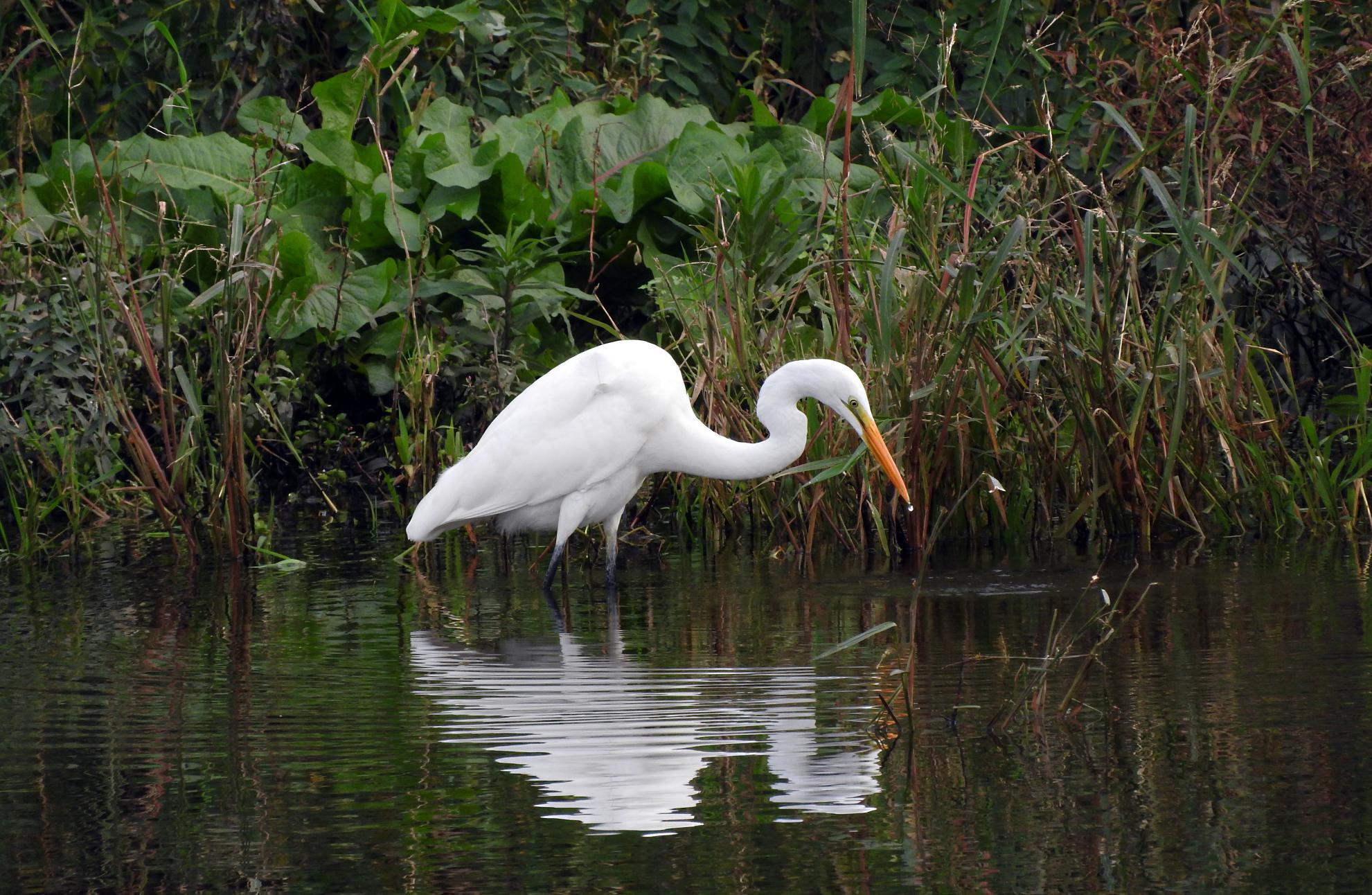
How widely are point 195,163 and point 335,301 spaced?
3.37 feet

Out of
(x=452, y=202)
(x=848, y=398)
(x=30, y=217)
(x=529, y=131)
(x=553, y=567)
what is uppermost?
(x=529, y=131)

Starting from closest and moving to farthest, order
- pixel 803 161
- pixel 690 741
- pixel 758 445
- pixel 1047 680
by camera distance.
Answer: pixel 690 741
pixel 1047 680
pixel 758 445
pixel 803 161

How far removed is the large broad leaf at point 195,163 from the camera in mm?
8422

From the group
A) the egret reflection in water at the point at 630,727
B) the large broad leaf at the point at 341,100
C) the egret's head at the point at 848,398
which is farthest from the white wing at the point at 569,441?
the large broad leaf at the point at 341,100

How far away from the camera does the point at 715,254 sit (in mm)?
7301

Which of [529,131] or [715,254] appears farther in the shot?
[529,131]

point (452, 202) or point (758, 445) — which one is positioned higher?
point (452, 202)

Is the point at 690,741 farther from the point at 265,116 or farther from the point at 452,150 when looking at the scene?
the point at 265,116

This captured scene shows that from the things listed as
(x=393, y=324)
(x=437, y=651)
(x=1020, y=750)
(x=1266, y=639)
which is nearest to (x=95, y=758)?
(x=437, y=651)

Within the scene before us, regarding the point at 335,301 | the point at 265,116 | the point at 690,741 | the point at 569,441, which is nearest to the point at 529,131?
the point at 265,116

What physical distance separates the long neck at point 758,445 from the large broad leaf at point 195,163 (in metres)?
3.24

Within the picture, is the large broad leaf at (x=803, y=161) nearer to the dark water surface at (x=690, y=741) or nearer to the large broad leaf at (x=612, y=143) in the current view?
the large broad leaf at (x=612, y=143)

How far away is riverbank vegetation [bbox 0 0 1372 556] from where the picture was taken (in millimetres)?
5828

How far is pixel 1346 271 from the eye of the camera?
7855mm
